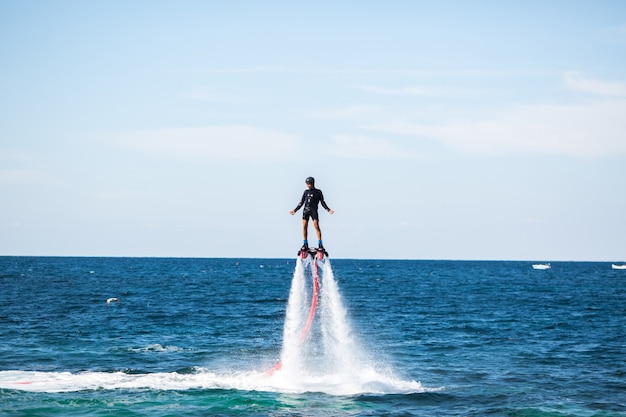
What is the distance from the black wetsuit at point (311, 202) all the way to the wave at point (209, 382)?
50.5 feet

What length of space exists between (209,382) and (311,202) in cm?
1865

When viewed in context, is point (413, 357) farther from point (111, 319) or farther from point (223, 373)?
point (111, 319)

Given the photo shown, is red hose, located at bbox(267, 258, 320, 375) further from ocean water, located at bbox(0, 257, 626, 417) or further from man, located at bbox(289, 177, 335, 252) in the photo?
man, located at bbox(289, 177, 335, 252)

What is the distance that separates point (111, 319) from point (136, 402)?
38.8 m

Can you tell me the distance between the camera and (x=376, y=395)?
39031 mm

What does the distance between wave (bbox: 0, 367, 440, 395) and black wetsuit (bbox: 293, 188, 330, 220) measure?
15.4m

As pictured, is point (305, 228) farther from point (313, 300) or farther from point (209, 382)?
point (209, 382)

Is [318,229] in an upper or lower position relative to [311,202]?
lower

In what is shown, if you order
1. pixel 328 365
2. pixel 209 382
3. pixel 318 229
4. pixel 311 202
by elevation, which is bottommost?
pixel 209 382

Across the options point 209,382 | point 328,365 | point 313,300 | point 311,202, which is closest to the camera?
point 311,202

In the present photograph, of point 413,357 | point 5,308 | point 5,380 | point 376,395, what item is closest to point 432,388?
point 376,395

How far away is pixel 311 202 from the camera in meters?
27.6

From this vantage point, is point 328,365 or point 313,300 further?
point 328,365

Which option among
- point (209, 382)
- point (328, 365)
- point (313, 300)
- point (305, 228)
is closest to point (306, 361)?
point (328, 365)
